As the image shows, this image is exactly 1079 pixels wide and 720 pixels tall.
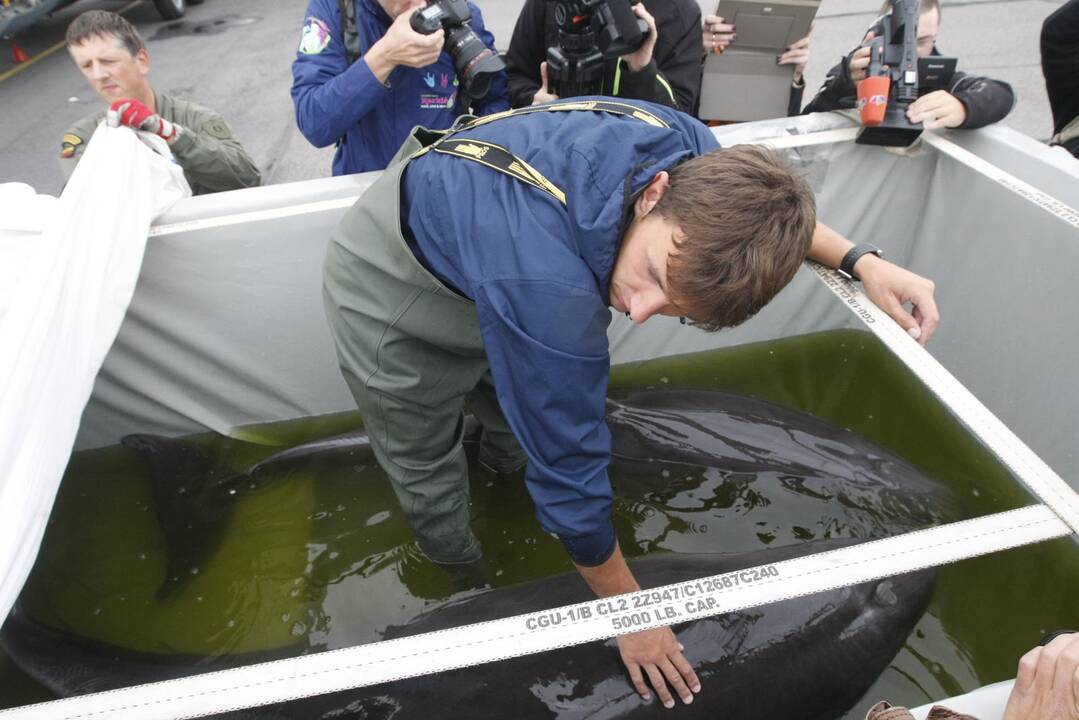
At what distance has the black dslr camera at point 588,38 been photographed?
2.52 m

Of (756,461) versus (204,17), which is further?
(204,17)

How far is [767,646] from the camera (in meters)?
2.00

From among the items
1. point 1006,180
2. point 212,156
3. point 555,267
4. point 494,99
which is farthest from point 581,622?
point 212,156

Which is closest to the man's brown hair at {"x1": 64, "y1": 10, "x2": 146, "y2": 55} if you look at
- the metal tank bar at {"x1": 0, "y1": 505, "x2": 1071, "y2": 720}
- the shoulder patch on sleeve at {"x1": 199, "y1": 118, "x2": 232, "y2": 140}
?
the shoulder patch on sleeve at {"x1": 199, "y1": 118, "x2": 232, "y2": 140}

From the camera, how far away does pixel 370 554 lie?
271 cm

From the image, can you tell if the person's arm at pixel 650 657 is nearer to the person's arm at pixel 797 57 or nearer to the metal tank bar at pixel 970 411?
the metal tank bar at pixel 970 411

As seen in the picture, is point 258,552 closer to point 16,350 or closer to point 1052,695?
point 16,350

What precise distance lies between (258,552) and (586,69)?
91.6 inches

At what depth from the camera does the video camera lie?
2613mm

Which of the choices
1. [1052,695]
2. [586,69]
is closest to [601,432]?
[1052,695]

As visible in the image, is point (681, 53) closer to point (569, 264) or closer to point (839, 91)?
point (839, 91)

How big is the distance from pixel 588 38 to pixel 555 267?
5.33 ft

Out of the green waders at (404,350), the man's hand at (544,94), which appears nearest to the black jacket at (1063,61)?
the man's hand at (544,94)

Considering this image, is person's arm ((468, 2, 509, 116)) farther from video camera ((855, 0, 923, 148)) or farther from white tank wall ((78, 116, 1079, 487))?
video camera ((855, 0, 923, 148))
